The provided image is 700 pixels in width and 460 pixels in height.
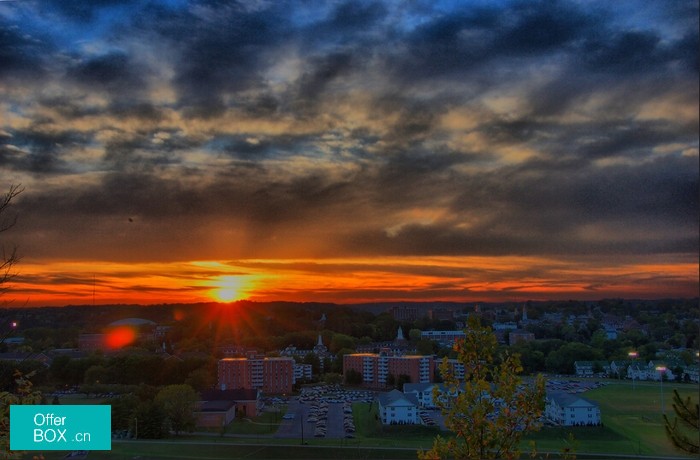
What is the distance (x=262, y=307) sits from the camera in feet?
15.0

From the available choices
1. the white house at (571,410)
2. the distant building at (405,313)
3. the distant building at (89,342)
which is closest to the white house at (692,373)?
the white house at (571,410)

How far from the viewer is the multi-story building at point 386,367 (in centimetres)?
417

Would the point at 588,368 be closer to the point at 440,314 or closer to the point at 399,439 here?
the point at 440,314

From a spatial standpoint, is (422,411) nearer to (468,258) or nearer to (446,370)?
(468,258)

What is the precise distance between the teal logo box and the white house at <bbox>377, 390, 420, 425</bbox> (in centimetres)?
187

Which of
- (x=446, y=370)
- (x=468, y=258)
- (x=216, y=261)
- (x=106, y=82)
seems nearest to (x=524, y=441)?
(x=468, y=258)

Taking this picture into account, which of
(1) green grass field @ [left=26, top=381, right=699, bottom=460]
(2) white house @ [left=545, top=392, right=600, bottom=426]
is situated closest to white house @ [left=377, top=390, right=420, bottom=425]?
(1) green grass field @ [left=26, top=381, right=699, bottom=460]

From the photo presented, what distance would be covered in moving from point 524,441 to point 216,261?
2.65 m

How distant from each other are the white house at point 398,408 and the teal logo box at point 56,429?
73.6 inches

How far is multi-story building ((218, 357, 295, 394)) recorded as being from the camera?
4.41 metres

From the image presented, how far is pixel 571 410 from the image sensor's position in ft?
13.0

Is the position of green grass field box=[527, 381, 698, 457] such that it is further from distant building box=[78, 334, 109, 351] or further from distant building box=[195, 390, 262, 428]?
distant building box=[78, 334, 109, 351]

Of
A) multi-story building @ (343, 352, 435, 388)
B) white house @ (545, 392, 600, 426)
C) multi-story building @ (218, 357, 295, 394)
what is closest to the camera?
white house @ (545, 392, 600, 426)

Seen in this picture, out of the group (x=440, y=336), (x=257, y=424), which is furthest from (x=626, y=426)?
(x=257, y=424)
